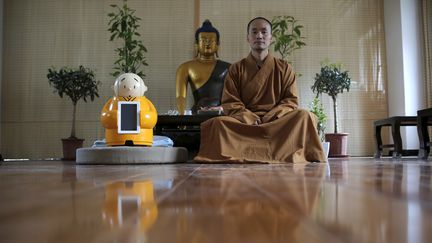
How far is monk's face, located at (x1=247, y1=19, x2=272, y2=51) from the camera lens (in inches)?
137

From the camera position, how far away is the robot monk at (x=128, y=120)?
3242mm

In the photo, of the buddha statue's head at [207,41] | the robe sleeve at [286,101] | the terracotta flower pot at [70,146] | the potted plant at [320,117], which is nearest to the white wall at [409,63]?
the potted plant at [320,117]

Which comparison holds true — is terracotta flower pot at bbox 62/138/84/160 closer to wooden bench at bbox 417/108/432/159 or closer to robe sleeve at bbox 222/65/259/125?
robe sleeve at bbox 222/65/259/125

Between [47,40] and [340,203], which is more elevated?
[47,40]

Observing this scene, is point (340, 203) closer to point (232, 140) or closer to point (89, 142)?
point (232, 140)

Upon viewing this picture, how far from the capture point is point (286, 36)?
551 centimetres

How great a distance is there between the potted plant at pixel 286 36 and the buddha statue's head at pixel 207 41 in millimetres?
832

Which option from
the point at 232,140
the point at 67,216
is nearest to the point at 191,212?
the point at 67,216

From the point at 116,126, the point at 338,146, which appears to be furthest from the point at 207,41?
the point at 116,126

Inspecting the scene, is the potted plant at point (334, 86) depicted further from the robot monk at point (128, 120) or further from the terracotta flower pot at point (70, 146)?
the terracotta flower pot at point (70, 146)

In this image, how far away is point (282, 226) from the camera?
0.33 meters

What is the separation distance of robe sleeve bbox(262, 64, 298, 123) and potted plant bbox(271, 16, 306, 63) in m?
2.19

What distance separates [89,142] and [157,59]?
1.53 metres

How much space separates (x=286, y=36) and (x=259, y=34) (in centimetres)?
212
